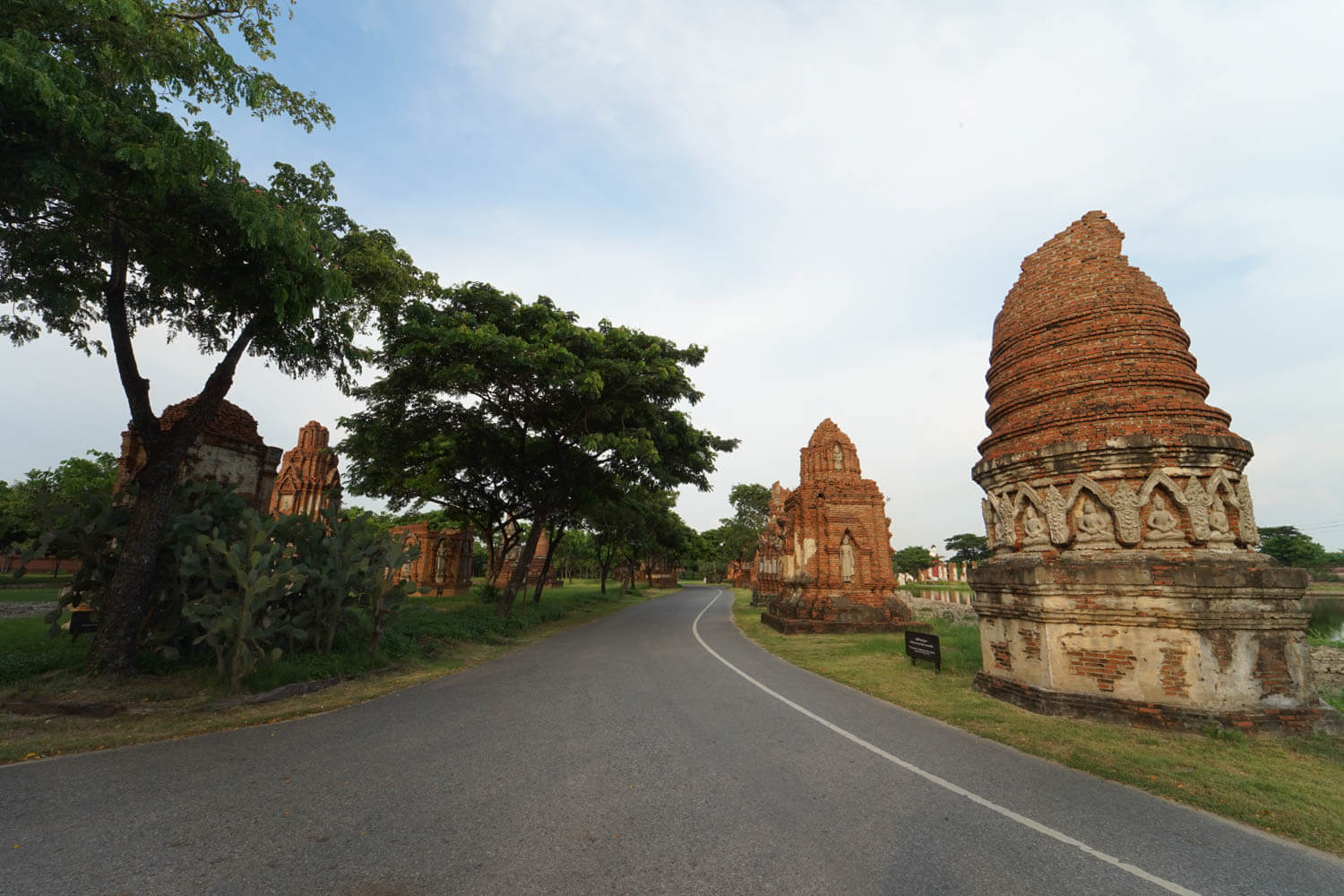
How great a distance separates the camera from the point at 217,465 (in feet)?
38.3

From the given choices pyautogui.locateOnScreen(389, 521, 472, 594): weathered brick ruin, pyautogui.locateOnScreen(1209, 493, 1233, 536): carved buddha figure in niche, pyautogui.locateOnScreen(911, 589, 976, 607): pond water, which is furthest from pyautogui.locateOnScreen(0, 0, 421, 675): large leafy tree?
pyautogui.locateOnScreen(911, 589, 976, 607): pond water

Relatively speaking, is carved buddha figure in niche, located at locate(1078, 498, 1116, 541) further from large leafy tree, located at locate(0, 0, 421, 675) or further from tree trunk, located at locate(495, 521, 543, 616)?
tree trunk, located at locate(495, 521, 543, 616)

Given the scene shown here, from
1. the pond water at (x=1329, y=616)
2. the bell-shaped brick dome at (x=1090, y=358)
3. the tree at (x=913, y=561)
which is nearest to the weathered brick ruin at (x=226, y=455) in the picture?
the bell-shaped brick dome at (x=1090, y=358)

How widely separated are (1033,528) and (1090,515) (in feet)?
2.57

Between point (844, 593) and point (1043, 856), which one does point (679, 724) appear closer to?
point (1043, 856)

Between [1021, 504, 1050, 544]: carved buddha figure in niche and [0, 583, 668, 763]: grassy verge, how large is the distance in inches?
400

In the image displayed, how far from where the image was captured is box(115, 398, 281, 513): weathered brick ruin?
11000 mm

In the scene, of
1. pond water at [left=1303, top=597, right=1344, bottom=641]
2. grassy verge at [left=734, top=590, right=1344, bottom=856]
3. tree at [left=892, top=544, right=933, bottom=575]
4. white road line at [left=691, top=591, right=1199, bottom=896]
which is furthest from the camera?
tree at [left=892, top=544, right=933, bottom=575]

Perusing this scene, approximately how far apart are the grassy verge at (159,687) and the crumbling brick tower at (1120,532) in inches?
385

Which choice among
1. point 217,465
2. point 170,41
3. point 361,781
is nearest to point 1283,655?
point 361,781

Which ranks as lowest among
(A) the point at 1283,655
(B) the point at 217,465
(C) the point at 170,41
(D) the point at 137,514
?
(A) the point at 1283,655

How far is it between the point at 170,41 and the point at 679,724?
9.98m

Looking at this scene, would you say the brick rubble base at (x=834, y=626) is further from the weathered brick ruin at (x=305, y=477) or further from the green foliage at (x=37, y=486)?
the green foliage at (x=37, y=486)

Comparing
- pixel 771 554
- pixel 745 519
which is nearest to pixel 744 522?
pixel 745 519
